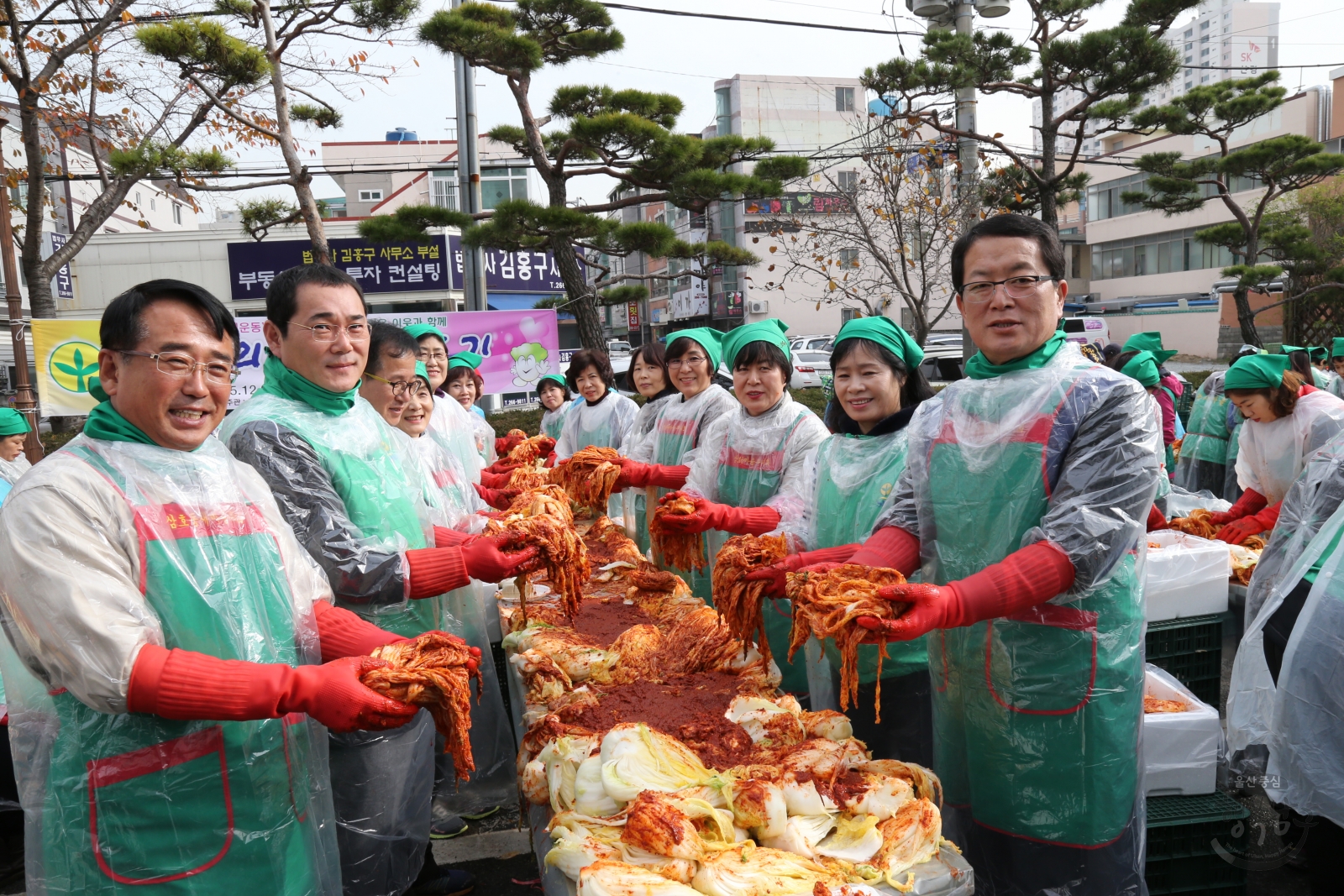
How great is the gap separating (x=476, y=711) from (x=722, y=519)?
127 centimetres

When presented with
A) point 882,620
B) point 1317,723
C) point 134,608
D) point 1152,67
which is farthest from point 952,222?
point 134,608

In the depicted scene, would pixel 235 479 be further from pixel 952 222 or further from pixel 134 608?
pixel 952 222

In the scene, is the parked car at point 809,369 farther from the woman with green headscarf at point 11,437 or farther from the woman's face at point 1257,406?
the woman with green headscarf at point 11,437

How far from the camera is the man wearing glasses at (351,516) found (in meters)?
2.51

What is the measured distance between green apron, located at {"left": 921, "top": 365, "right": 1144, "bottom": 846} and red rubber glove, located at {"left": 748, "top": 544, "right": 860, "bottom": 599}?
1.57 ft

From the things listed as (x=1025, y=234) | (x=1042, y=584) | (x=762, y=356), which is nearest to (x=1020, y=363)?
(x=1025, y=234)

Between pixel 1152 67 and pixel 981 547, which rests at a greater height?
pixel 1152 67

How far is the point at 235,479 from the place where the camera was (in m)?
2.06

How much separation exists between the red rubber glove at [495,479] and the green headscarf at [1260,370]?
15.4ft

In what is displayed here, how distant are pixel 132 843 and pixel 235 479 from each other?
2.63 ft

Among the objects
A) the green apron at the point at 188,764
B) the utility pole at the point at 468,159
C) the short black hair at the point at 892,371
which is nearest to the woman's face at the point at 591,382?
the utility pole at the point at 468,159

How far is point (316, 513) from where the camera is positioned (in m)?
2.51

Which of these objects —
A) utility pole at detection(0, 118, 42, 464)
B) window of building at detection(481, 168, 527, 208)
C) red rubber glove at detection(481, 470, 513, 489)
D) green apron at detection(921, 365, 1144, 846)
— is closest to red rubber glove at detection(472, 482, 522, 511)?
red rubber glove at detection(481, 470, 513, 489)

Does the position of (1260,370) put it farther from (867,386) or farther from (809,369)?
(809,369)
